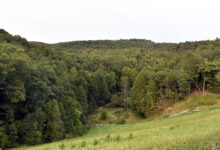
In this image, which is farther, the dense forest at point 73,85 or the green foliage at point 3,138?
the dense forest at point 73,85

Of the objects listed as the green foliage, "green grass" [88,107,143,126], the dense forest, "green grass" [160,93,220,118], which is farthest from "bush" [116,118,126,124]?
the green foliage

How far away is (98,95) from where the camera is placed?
73.7m

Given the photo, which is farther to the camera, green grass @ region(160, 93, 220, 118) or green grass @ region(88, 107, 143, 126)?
green grass @ region(88, 107, 143, 126)

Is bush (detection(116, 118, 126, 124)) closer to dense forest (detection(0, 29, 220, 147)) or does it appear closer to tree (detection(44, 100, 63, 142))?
dense forest (detection(0, 29, 220, 147))

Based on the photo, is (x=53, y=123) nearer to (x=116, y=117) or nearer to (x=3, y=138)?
(x=3, y=138)

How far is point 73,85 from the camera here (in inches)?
2419

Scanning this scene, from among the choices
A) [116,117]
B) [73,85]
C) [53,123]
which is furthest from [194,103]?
[53,123]

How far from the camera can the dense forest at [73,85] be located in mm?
38594

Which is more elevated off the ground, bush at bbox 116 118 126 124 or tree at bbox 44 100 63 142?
tree at bbox 44 100 63 142

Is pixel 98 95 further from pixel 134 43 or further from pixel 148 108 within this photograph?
pixel 134 43

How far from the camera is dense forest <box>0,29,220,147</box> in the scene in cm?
3859

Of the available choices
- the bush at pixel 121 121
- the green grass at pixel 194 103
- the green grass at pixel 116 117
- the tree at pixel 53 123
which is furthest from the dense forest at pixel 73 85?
the bush at pixel 121 121

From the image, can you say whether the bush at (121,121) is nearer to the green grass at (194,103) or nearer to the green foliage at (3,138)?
the green grass at (194,103)

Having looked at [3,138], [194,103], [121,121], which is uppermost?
[194,103]
